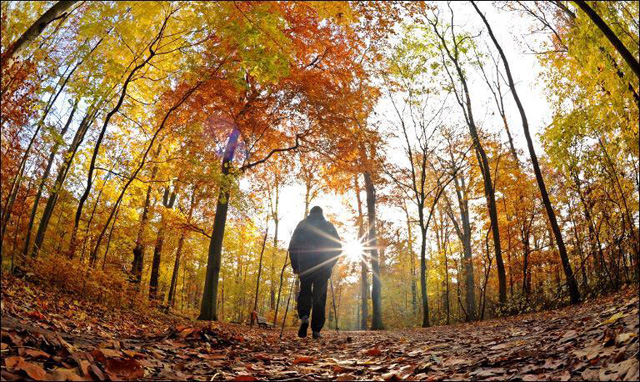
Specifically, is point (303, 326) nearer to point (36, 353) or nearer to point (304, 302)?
point (304, 302)

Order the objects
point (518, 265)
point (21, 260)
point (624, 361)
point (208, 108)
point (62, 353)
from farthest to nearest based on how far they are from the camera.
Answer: point (518, 265), point (208, 108), point (21, 260), point (62, 353), point (624, 361)

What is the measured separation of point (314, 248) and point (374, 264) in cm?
971

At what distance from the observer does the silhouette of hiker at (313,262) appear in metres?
5.46

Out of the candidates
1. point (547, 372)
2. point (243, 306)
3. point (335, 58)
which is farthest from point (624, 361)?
point (243, 306)

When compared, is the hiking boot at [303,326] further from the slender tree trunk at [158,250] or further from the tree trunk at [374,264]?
the tree trunk at [374,264]

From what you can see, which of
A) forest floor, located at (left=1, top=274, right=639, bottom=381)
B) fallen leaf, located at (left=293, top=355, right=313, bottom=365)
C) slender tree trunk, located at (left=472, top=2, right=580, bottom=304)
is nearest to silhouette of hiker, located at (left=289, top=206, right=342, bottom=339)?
forest floor, located at (left=1, top=274, right=639, bottom=381)

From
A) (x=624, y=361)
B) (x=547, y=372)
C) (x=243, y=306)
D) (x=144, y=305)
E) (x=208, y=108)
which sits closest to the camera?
(x=624, y=361)

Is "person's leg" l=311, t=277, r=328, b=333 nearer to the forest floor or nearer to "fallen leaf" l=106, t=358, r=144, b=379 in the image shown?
the forest floor

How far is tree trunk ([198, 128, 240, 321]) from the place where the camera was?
9.89 meters

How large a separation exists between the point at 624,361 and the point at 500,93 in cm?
1312

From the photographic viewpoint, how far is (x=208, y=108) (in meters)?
10.5

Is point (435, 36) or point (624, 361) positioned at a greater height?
point (435, 36)

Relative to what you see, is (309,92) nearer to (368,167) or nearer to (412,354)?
(368,167)

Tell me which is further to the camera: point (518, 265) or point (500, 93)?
point (518, 265)
